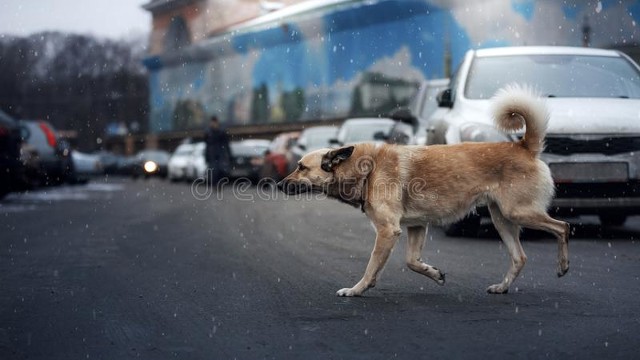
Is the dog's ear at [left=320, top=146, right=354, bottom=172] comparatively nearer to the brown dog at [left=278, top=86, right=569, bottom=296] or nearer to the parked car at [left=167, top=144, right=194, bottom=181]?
the brown dog at [left=278, top=86, right=569, bottom=296]

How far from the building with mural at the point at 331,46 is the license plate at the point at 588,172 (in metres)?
25.5

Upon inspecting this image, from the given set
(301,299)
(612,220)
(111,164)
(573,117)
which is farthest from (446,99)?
(111,164)

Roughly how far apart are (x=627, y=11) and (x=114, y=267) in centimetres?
3466

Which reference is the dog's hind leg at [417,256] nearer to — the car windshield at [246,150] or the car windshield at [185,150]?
the car windshield at [246,150]

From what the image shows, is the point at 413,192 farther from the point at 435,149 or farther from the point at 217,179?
the point at 217,179

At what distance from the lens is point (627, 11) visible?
39031 mm

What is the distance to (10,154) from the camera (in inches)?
731

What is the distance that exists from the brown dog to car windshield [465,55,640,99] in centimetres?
368

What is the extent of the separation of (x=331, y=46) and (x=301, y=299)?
167ft

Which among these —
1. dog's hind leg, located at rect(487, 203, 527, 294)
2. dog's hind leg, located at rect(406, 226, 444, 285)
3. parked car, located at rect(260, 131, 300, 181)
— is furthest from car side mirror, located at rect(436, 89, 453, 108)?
parked car, located at rect(260, 131, 300, 181)

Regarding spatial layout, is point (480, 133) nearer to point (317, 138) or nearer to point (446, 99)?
point (446, 99)

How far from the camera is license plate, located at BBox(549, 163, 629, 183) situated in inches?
373

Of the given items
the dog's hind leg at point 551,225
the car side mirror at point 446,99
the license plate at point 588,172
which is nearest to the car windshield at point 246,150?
the car side mirror at point 446,99

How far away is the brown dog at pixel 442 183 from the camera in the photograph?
267 inches
